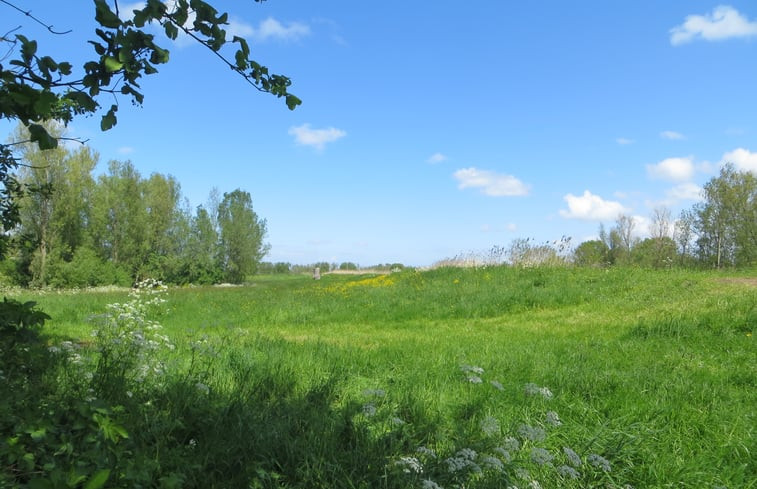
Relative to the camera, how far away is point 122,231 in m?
39.4

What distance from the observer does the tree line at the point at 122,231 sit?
33.6 m

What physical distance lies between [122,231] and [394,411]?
1644 inches

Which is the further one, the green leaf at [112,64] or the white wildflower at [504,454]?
the white wildflower at [504,454]

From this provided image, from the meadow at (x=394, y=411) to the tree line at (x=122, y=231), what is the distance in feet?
99.9

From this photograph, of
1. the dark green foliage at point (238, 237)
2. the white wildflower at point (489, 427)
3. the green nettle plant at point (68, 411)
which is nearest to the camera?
the green nettle plant at point (68, 411)

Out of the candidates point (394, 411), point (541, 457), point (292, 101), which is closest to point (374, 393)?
point (394, 411)

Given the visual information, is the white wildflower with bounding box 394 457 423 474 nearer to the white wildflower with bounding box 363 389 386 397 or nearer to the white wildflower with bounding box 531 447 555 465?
the white wildflower with bounding box 531 447 555 465

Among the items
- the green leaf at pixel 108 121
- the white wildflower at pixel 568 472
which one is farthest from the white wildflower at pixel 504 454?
the green leaf at pixel 108 121

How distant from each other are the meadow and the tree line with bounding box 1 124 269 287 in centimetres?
3045

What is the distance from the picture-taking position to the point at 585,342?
767 cm

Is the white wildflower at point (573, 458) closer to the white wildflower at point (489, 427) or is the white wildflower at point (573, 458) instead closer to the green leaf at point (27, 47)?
the white wildflower at point (489, 427)

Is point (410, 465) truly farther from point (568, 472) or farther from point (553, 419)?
point (553, 419)

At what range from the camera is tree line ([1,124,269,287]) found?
33.6m

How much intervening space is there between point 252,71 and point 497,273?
52.2 ft
